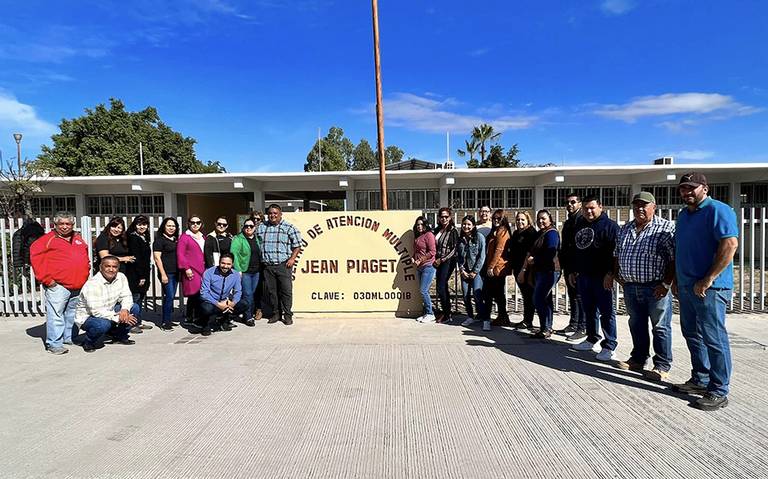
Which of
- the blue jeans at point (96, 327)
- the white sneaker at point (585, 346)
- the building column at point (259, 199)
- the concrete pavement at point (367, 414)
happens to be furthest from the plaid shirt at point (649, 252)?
the building column at point (259, 199)

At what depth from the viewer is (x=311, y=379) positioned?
4430 mm

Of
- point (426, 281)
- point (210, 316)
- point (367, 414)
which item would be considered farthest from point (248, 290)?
point (367, 414)

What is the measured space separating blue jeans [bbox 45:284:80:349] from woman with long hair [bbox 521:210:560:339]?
19.2 feet

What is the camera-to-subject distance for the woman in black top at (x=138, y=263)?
21.2ft

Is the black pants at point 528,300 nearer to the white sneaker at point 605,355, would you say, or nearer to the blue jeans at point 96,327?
the white sneaker at point 605,355

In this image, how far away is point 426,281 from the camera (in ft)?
22.6

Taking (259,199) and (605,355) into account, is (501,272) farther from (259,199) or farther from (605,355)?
(259,199)

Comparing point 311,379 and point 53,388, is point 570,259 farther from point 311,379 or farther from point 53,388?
point 53,388

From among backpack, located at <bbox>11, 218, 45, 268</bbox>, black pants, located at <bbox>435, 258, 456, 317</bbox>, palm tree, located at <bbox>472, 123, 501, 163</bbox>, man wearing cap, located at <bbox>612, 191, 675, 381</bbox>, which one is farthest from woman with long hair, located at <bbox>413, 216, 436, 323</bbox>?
palm tree, located at <bbox>472, 123, 501, 163</bbox>

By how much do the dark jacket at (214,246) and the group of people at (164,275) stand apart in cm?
1

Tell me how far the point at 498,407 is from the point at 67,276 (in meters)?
5.30

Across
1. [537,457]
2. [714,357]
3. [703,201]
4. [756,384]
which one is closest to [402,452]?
[537,457]

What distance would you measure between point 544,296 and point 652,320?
1.66 meters

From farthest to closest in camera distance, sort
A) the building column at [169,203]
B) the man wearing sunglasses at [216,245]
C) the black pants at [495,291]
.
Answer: the building column at [169,203], the man wearing sunglasses at [216,245], the black pants at [495,291]
